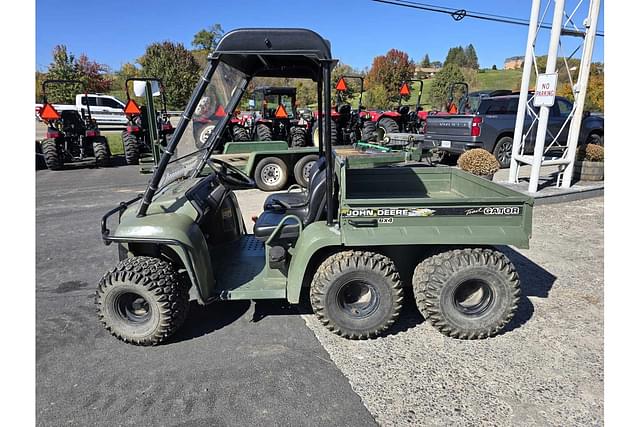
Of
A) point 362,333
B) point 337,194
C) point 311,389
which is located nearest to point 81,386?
point 311,389

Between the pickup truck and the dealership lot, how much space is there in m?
7.25

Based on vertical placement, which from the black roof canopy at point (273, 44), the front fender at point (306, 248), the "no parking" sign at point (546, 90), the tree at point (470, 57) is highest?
the tree at point (470, 57)

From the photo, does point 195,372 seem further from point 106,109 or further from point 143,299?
point 106,109

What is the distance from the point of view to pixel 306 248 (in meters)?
3.08

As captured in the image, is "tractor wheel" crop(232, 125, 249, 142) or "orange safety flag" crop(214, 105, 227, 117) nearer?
"orange safety flag" crop(214, 105, 227, 117)

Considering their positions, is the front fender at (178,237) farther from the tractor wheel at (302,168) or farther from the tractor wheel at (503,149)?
the tractor wheel at (503,149)

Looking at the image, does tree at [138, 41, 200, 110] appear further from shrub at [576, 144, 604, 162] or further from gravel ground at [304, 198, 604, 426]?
gravel ground at [304, 198, 604, 426]

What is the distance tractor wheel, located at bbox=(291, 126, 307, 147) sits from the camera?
12727mm

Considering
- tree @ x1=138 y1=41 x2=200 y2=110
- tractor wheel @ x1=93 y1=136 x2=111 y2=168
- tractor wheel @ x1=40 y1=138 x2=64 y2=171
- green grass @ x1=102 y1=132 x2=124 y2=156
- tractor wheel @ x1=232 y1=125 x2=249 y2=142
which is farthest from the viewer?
tree @ x1=138 y1=41 x2=200 y2=110

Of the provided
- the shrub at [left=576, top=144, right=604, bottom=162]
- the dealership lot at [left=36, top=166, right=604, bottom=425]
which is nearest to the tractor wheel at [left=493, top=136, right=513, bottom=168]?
the shrub at [left=576, top=144, right=604, bottom=162]

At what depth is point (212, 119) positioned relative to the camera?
3.24 meters

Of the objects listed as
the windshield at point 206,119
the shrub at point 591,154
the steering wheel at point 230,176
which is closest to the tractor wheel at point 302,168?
the steering wheel at point 230,176

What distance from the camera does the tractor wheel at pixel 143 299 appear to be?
303 centimetres

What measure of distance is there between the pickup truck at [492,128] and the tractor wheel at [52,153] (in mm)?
10826
